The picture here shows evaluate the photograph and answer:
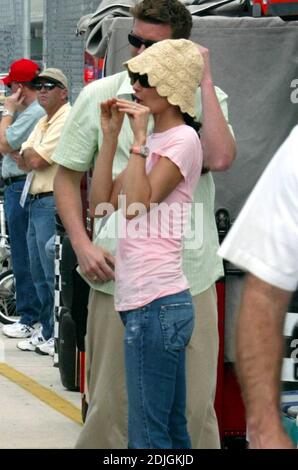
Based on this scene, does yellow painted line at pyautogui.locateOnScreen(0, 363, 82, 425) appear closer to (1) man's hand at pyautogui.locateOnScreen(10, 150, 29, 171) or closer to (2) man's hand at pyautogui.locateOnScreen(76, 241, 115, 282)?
(1) man's hand at pyautogui.locateOnScreen(10, 150, 29, 171)

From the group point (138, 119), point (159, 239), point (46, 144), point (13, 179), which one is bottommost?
point (13, 179)

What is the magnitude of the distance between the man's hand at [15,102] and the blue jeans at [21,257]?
2.13 ft

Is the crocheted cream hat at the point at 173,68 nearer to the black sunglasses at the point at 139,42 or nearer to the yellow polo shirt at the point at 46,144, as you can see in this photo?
the black sunglasses at the point at 139,42

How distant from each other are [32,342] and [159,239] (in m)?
5.93

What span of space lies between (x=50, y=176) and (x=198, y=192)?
15.3 ft

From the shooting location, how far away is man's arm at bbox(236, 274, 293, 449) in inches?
112

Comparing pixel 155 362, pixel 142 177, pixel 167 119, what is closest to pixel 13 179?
pixel 167 119

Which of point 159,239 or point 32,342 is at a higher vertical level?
point 159,239

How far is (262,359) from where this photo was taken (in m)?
2.88

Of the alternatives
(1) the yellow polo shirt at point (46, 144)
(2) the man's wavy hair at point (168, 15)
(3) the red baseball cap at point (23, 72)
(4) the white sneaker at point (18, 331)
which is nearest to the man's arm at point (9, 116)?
(3) the red baseball cap at point (23, 72)

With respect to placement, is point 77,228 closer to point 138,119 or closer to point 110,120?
point 110,120

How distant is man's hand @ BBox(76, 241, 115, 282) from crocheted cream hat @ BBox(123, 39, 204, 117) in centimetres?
67

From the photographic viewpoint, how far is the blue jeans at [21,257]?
427 inches

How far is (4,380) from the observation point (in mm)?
9266
